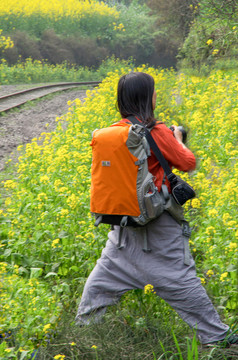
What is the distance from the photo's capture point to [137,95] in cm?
273

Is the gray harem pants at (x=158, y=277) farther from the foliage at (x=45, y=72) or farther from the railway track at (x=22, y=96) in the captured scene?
the foliage at (x=45, y=72)

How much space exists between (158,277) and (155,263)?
90mm

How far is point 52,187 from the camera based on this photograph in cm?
533

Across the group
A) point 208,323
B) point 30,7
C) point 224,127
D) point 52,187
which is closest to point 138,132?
point 208,323

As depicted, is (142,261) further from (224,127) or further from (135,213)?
Result: (224,127)

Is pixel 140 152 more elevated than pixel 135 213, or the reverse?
pixel 140 152

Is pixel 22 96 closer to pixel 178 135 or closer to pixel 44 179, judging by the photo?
pixel 44 179

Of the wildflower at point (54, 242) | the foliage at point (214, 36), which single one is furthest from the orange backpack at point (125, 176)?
the foliage at point (214, 36)

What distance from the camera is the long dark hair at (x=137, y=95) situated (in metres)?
2.71

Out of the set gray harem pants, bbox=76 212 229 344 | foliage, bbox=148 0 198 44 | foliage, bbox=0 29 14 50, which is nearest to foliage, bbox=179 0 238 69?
foliage, bbox=148 0 198 44

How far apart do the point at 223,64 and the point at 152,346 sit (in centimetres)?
948

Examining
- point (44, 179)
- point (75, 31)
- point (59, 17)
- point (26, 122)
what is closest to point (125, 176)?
point (44, 179)

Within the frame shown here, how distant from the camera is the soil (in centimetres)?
869

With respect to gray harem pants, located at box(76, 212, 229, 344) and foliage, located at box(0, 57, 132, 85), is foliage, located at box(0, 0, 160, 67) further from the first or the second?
gray harem pants, located at box(76, 212, 229, 344)
